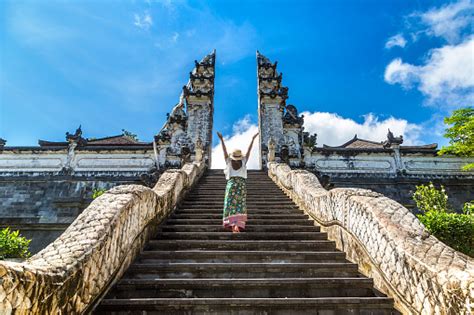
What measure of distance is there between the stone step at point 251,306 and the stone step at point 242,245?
149 cm

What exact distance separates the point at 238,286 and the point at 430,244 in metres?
1.96

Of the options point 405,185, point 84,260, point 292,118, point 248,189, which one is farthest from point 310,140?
point 84,260

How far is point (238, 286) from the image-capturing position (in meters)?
3.34

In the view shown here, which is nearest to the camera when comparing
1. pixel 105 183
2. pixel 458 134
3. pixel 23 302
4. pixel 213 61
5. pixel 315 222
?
pixel 23 302

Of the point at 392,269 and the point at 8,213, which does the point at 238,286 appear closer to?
the point at 392,269

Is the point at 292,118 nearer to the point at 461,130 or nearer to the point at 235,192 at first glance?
the point at 461,130

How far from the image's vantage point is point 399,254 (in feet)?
9.72

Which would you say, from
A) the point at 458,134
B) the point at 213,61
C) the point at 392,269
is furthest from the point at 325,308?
the point at 213,61

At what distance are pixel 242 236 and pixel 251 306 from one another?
6.62ft

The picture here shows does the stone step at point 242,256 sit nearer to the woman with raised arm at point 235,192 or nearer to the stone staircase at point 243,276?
the stone staircase at point 243,276

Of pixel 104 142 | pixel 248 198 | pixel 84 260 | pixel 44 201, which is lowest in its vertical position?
pixel 84 260

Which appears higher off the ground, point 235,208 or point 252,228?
point 235,208

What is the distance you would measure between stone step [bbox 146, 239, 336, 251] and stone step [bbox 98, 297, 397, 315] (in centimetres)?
149

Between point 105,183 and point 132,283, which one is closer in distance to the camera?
point 132,283
